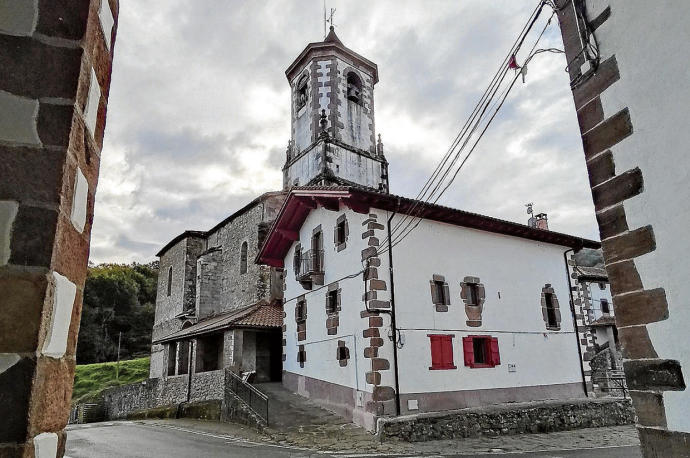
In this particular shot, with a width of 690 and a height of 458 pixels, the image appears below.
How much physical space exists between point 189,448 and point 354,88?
20.3m

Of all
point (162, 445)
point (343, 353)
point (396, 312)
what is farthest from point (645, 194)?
point (162, 445)

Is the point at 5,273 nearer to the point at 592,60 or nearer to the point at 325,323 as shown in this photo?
the point at 592,60

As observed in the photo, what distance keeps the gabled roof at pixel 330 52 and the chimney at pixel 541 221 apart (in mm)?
11902

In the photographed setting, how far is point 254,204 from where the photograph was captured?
23.3 meters

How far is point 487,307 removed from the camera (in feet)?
47.2

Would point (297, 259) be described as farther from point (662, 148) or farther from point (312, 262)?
point (662, 148)

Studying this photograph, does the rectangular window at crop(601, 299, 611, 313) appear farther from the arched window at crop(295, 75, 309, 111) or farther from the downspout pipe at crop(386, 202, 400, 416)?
the downspout pipe at crop(386, 202, 400, 416)

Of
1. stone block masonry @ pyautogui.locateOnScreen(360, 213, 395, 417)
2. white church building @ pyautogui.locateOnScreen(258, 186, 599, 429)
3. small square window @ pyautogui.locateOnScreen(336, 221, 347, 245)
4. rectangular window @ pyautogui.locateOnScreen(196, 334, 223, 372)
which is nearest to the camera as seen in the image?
stone block masonry @ pyautogui.locateOnScreen(360, 213, 395, 417)

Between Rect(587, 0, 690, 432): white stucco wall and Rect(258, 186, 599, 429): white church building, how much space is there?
30.5 ft

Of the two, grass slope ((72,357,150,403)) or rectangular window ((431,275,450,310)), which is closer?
rectangular window ((431,275,450,310))

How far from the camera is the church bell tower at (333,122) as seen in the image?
2328cm

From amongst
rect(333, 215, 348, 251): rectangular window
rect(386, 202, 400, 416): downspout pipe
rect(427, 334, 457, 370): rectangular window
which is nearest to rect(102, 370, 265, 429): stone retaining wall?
rect(386, 202, 400, 416): downspout pipe

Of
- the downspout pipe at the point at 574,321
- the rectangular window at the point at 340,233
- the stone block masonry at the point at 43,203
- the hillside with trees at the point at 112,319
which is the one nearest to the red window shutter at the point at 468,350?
the rectangular window at the point at 340,233

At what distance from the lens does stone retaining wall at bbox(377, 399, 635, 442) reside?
10977 mm
